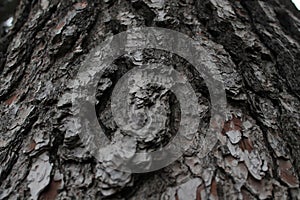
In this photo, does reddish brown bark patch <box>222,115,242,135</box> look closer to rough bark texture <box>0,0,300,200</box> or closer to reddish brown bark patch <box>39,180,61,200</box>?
rough bark texture <box>0,0,300,200</box>

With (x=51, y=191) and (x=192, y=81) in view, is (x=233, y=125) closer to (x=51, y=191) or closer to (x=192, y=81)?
(x=192, y=81)

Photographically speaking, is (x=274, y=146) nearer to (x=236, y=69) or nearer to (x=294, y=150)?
(x=294, y=150)

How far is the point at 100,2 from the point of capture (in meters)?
1.12

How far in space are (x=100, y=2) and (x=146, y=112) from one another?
1.57 ft

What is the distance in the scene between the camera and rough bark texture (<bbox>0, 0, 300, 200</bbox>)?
2.43ft

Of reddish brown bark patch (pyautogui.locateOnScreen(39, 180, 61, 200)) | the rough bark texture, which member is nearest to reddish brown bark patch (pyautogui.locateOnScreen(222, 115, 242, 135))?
the rough bark texture

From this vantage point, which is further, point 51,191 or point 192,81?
point 192,81

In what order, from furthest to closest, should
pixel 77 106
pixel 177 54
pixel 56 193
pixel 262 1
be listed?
1. pixel 262 1
2. pixel 177 54
3. pixel 77 106
4. pixel 56 193

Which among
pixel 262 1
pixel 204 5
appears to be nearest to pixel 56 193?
pixel 204 5

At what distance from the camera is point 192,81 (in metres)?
0.90

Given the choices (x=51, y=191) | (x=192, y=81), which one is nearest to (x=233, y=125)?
(x=192, y=81)

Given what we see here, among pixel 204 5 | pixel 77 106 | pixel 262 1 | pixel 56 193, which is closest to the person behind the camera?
pixel 56 193

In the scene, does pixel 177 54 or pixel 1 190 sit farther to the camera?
pixel 177 54

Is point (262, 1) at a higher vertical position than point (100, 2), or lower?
lower
